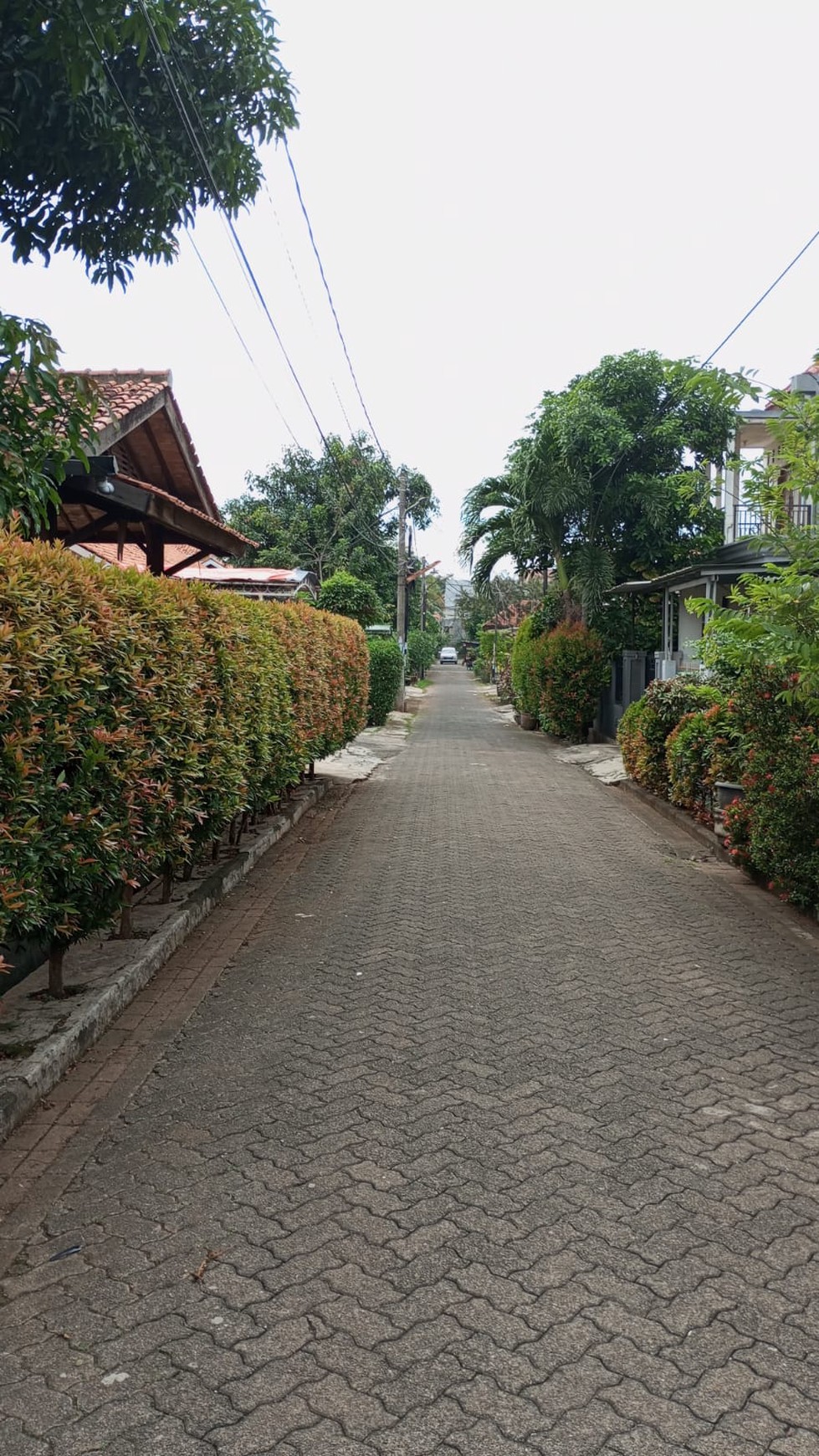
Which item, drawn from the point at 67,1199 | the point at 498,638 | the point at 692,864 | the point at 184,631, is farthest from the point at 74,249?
the point at 498,638

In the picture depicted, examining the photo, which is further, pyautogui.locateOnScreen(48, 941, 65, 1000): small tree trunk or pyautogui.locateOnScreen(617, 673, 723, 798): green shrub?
pyautogui.locateOnScreen(617, 673, 723, 798): green shrub

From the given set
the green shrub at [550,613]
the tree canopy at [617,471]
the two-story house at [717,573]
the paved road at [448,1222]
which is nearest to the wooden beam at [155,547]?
the paved road at [448,1222]

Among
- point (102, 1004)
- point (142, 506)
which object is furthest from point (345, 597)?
point (102, 1004)

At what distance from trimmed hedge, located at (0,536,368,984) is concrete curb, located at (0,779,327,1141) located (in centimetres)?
35

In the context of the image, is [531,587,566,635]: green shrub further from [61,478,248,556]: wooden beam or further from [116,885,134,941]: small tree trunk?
[116,885,134,941]: small tree trunk

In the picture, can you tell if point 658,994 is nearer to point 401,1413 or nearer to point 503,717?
point 401,1413

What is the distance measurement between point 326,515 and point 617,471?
22324 mm

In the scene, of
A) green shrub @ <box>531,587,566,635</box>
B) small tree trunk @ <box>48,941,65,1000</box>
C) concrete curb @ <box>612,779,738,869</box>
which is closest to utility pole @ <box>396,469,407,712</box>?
green shrub @ <box>531,587,566,635</box>

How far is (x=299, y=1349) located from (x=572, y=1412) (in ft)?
2.38

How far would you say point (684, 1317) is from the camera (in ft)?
9.78

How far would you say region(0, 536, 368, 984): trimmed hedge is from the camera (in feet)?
13.9

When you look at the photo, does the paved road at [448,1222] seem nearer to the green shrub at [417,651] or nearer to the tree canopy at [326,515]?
the tree canopy at [326,515]

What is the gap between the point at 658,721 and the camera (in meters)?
14.1

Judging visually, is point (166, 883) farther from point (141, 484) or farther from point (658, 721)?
point (658, 721)
